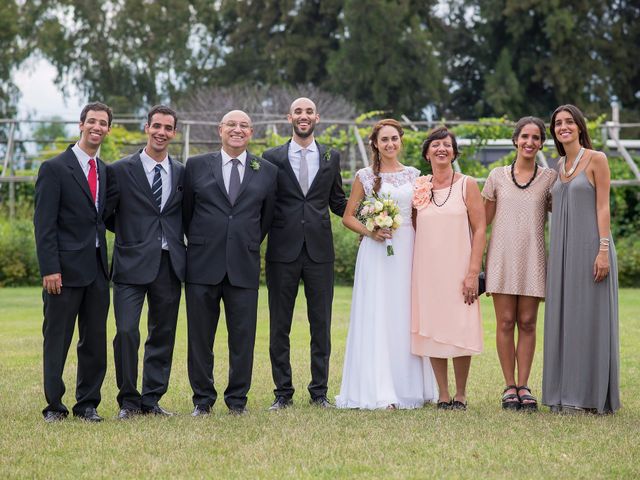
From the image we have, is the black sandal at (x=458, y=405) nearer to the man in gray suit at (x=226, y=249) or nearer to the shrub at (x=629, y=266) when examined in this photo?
the man in gray suit at (x=226, y=249)

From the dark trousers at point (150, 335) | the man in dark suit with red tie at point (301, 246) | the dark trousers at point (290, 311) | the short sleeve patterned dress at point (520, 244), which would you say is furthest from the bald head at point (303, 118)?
the short sleeve patterned dress at point (520, 244)

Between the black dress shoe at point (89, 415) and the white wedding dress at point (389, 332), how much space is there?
74.4 inches

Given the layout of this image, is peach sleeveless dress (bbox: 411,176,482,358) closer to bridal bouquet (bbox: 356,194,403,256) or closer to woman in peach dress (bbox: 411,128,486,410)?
woman in peach dress (bbox: 411,128,486,410)

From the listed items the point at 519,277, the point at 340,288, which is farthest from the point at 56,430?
the point at 340,288

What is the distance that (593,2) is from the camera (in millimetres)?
41000

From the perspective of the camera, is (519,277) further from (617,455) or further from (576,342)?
(617,455)

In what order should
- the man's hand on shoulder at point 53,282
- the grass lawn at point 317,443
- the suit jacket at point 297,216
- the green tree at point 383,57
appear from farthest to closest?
1. the green tree at point 383,57
2. the suit jacket at point 297,216
3. the man's hand on shoulder at point 53,282
4. the grass lawn at point 317,443

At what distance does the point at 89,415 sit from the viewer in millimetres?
7977

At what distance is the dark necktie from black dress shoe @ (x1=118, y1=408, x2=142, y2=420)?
1.51 m

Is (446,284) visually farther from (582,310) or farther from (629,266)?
(629,266)

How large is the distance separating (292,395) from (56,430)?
2038mm

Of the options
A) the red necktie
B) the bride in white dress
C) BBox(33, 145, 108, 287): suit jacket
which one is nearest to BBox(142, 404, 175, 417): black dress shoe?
BBox(33, 145, 108, 287): suit jacket

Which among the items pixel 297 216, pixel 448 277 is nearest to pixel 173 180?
pixel 297 216

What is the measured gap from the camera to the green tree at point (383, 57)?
40.1 metres
